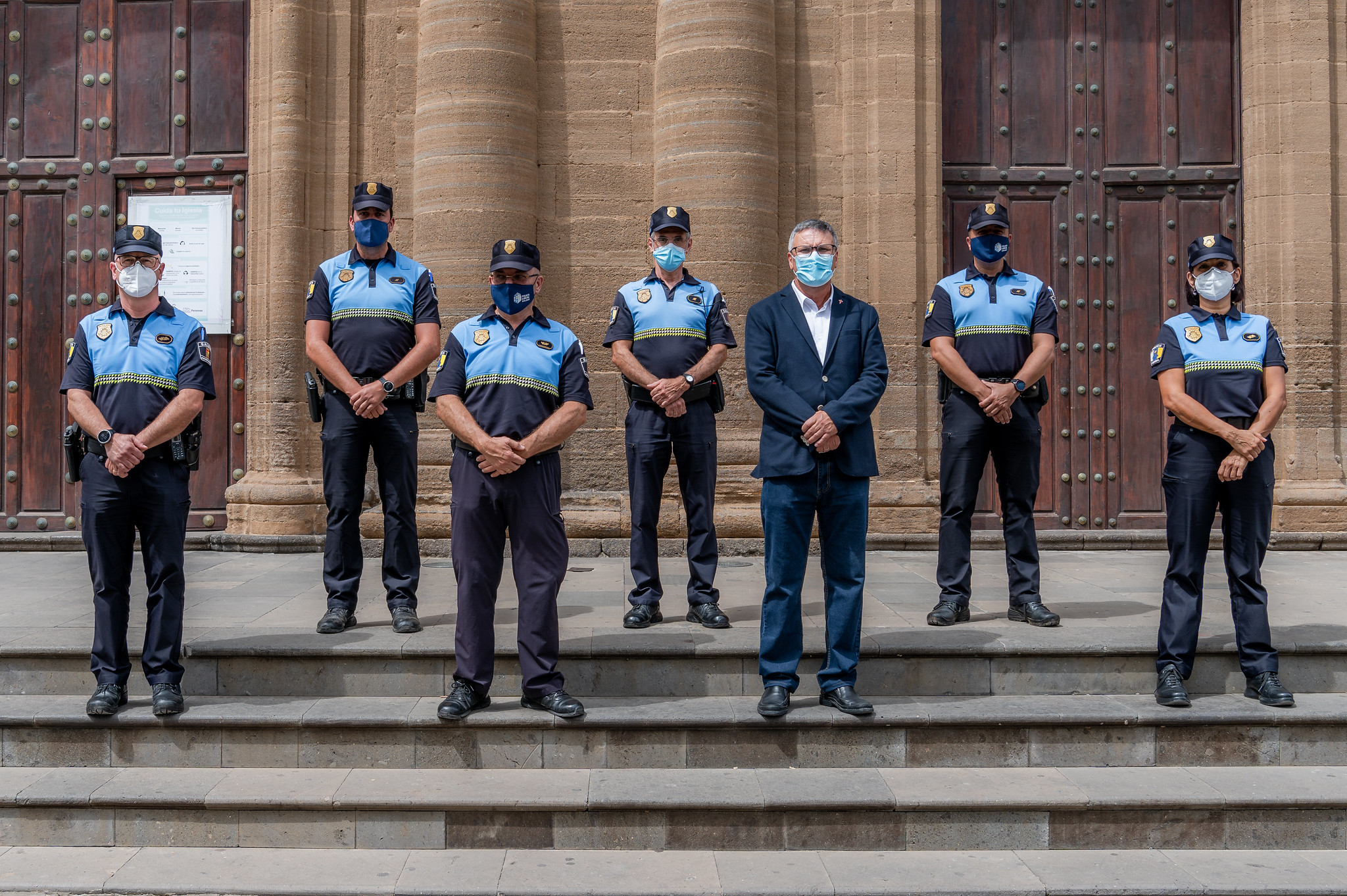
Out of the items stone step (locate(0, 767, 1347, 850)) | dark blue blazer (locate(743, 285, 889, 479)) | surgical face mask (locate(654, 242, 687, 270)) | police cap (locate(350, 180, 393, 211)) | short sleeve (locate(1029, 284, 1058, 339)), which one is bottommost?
stone step (locate(0, 767, 1347, 850))

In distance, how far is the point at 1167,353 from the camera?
191 inches

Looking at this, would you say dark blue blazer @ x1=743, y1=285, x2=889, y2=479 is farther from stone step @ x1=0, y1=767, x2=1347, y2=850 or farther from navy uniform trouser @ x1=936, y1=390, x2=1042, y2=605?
stone step @ x1=0, y1=767, x2=1347, y2=850

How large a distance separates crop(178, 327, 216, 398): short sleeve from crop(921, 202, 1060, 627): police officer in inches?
141

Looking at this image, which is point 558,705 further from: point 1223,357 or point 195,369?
point 1223,357

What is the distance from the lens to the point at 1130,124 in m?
8.91

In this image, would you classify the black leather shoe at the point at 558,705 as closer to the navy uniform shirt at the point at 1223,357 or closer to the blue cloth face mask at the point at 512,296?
the blue cloth face mask at the point at 512,296

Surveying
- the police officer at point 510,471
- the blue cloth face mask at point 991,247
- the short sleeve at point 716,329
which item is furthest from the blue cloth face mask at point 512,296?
the blue cloth face mask at point 991,247

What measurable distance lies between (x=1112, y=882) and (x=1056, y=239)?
6.39m

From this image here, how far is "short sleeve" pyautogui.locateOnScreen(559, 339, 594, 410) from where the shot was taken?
15.2 ft

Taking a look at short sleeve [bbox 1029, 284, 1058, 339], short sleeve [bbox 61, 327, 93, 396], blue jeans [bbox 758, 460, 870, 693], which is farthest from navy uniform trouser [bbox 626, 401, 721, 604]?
short sleeve [bbox 61, 327, 93, 396]

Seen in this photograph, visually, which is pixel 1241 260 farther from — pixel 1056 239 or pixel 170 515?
pixel 170 515

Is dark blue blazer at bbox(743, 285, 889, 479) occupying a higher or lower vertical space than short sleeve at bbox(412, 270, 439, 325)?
lower

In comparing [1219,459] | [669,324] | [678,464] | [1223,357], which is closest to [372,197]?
[669,324]

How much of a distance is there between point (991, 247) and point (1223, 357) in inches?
52.4
